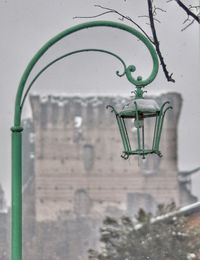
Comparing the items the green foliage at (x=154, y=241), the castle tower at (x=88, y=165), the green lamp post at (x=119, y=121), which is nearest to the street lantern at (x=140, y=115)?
the green lamp post at (x=119, y=121)

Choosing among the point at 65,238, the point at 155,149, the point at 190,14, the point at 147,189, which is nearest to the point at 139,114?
the point at 155,149

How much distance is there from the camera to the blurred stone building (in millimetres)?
11570

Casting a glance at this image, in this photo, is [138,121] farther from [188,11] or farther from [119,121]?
[188,11]

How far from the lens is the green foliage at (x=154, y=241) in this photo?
5.35 m

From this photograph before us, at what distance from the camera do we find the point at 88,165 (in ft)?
42.9

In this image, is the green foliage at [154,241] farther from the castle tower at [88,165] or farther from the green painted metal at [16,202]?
the castle tower at [88,165]

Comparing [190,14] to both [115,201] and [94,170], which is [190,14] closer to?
[115,201]

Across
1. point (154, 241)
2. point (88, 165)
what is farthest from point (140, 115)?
point (88, 165)

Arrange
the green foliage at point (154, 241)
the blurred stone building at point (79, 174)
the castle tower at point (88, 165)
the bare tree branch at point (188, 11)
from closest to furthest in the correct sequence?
the bare tree branch at point (188, 11) < the green foliage at point (154, 241) < the blurred stone building at point (79, 174) < the castle tower at point (88, 165)

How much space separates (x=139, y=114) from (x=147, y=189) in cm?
1130

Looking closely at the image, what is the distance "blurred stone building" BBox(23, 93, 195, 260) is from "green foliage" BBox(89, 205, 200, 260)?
17.6 ft

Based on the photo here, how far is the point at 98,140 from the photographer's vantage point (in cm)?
1316

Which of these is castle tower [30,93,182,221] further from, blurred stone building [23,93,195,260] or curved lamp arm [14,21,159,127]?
curved lamp arm [14,21,159,127]

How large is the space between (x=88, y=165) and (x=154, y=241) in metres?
7.60
